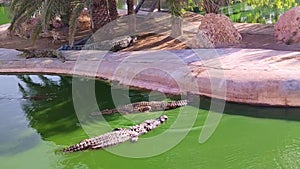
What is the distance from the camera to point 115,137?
5.95 metres

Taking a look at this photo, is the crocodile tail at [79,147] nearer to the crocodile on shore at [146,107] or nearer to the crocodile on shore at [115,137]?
the crocodile on shore at [115,137]

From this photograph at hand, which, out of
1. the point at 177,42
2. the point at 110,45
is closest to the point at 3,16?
the point at 110,45

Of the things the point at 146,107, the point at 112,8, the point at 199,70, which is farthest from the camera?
the point at 112,8

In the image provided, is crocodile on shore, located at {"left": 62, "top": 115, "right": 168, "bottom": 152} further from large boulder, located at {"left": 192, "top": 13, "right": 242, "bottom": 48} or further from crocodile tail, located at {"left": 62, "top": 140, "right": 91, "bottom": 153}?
large boulder, located at {"left": 192, "top": 13, "right": 242, "bottom": 48}

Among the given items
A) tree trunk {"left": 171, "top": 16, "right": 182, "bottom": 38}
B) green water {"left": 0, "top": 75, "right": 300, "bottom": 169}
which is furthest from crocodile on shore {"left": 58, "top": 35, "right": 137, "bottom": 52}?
green water {"left": 0, "top": 75, "right": 300, "bottom": 169}

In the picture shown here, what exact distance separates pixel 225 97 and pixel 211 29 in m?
3.12

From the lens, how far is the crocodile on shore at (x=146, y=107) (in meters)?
7.03

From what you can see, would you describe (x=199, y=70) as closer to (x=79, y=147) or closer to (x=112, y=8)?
(x=79, y=147)

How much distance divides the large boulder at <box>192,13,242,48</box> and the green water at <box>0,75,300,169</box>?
2.52 m

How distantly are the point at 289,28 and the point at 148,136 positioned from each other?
522 centimetres

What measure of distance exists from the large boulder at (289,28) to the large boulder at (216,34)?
3.16 ft

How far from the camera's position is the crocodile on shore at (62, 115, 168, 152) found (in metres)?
5.78

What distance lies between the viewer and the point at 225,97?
721cm

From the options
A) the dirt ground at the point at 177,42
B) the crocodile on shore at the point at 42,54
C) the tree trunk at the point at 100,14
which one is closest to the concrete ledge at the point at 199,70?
the crocodile on shore at the point at 42,54
